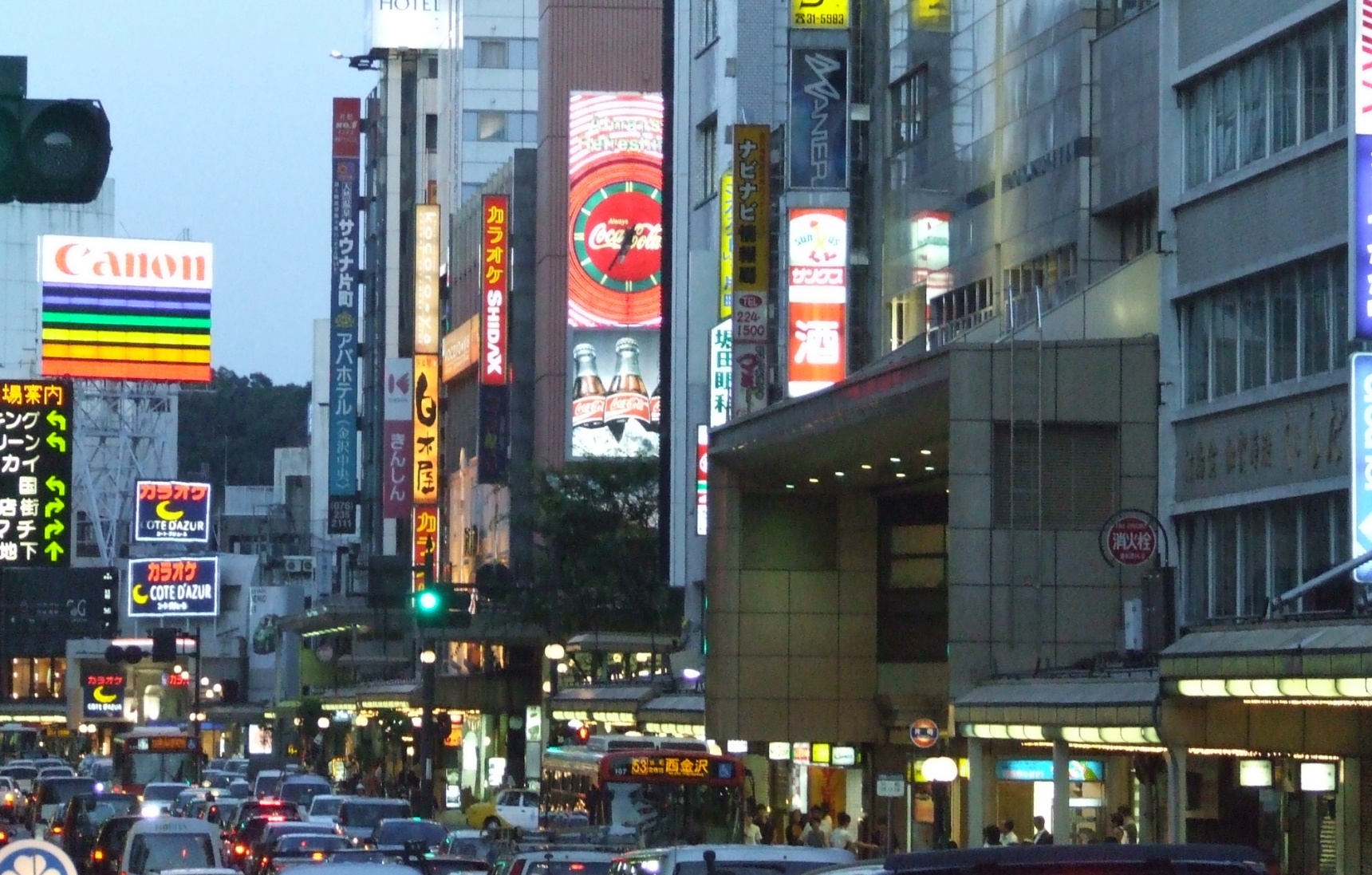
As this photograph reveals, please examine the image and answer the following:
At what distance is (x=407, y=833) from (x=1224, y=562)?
554 inches

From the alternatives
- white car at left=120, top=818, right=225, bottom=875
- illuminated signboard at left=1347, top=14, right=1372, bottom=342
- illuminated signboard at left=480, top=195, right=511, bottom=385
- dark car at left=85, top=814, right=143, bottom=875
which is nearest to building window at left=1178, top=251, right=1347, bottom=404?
illuminated signboard at left=1347, top=14, right=1372, bottom=342

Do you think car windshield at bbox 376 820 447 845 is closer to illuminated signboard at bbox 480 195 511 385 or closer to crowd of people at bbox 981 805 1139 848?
crowd of people at bbox 981 805 1139 848

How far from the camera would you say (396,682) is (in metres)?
88.7

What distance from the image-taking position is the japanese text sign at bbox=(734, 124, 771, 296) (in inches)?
1944

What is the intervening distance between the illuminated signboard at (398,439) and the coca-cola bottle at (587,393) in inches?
1173

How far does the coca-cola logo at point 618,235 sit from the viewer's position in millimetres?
76375

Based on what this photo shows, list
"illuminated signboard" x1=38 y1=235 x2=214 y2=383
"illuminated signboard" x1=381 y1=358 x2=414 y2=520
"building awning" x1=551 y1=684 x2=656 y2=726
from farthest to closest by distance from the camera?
"illuminated signboard" x1=381 y1=358 x2=414 y2=520, "illuminated signboard" x1=38 y1=235 x2=214 y2=383, "building awning" x1=551 y1=684 x2=656 y2=726

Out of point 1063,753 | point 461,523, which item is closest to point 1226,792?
point 1063,753

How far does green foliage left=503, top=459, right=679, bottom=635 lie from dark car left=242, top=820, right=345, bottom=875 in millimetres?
27289

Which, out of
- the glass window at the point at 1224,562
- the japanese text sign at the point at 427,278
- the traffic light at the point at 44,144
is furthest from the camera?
the japanese text sign at the point at 427,278

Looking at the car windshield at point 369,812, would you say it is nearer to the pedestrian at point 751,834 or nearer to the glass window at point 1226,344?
the pedestrian at point 751,834

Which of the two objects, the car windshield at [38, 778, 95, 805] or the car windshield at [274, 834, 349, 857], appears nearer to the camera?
the car windshield at [274, 834, 349, 857]

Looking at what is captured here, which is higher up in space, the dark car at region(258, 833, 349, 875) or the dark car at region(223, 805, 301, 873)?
the dark car at region(258, 833, 349, 875)

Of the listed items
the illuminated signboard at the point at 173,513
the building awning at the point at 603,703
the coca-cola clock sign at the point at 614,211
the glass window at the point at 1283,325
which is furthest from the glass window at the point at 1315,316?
the illuminated signboard at the point at 173,513
